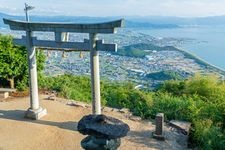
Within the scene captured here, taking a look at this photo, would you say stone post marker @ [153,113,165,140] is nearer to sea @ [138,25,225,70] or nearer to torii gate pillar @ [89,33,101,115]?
torii gate pillar @ [89,33,101,115]

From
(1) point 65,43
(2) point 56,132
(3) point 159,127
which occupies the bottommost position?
(2) point 56,132

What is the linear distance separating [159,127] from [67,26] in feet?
13.2

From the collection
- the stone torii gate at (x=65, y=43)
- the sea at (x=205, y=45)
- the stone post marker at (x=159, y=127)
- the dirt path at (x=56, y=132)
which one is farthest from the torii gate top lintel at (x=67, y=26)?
the sea at (x=205, y=45)

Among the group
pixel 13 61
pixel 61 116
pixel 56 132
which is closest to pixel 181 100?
pixel 61 116

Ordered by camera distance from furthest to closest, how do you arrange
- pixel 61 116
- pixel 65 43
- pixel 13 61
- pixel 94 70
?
pixel 13 61, pixel 61 116, pixel 65 43, pixel 94 70

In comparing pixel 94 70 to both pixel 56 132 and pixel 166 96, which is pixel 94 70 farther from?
pixel 166 96

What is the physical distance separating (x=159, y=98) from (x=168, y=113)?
133 cm

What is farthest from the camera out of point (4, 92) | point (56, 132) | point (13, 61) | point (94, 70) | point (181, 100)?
point (13, 61)

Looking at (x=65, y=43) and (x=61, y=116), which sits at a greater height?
(x=65, y=43)

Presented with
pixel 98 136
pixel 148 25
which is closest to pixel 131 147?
pixel 98 136

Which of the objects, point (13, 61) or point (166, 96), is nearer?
point (166, 96)

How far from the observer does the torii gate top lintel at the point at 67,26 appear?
1059cm

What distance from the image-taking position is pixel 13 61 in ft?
52.3

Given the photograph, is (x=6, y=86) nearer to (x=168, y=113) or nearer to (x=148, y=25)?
(x=168, y=113)
